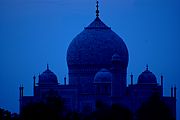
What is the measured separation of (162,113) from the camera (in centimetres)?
5206

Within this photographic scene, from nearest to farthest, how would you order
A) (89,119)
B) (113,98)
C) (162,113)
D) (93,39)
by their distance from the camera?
1. (162,113)
2. (89,119)
3. (113,98)
4. (93,39)

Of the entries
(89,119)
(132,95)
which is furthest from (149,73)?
(89,119)

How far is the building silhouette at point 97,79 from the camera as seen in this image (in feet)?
222

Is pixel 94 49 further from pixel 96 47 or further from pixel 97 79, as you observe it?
pixel 97 79

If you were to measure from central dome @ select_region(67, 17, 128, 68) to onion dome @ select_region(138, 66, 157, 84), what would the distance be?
59.5 inches

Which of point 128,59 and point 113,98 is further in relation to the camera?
point 128,59

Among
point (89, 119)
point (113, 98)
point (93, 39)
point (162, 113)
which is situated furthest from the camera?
point (93, 39)

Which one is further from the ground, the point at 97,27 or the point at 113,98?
the point at 97,27

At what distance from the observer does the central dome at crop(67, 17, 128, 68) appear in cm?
7075

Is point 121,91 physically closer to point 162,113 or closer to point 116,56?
point 116,56

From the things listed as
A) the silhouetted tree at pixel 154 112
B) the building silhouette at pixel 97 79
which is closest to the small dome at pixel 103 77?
the building silhouette at pixel 97 79

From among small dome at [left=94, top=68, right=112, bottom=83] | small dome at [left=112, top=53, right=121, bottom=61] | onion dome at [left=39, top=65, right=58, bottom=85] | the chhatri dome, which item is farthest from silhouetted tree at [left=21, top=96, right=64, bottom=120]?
the chhatri dome

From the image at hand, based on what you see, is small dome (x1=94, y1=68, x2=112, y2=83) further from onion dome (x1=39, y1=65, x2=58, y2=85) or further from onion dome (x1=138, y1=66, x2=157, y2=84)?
onion dome (x1=39, y1=65, x2=58, y2=85)

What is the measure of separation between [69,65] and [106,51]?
2.73m
